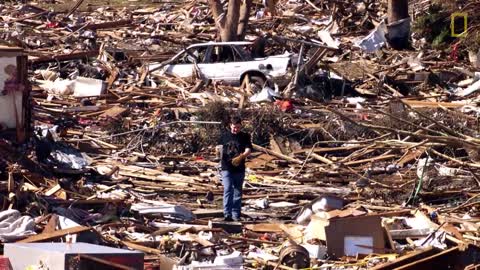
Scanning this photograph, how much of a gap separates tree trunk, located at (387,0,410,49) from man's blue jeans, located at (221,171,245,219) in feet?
59.3

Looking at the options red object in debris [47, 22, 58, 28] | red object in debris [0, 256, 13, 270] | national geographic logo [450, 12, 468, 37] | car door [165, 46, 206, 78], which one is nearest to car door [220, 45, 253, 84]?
car door [165, 46, 206, 78]

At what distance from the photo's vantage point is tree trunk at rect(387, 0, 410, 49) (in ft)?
110

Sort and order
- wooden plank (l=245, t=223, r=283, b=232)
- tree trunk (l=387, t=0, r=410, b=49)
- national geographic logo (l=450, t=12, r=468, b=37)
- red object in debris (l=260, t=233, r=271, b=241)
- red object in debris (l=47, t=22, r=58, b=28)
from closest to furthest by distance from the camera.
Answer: red object in debris (l=260, t=233, r=271, b=241), wooden plank (l=245, t=223, r=283, b=232), national geographic logo (l=450, t=12, r=468, b=37), tree trunk (l=387, t=0, r=410, b=49), red object in debris (l=47, t=22, r=58, b=28)

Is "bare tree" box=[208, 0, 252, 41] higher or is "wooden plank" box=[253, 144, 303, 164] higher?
"bare tree" box=[208, 0, 252, 41]

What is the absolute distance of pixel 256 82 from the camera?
26938mm

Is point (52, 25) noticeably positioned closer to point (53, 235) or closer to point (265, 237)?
point (265, 237)

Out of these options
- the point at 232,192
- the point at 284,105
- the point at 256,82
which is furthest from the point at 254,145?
the point at 256,82

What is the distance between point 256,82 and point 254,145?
578 cm

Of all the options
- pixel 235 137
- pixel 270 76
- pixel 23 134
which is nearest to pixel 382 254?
pixel 235 137

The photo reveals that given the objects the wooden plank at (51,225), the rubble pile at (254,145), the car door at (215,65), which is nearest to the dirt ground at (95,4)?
the rubble pile at (254,145)

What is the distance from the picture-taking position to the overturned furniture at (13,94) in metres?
18.0

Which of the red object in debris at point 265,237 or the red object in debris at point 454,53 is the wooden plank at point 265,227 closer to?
the red object in debris at point 265,237

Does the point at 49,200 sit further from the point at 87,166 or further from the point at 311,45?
the point at 311,45

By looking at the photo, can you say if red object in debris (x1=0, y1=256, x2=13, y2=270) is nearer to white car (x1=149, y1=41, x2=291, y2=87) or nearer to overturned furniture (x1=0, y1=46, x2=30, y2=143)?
overturned furniture (x1=0, y1=46, x2=30, y2=143)
